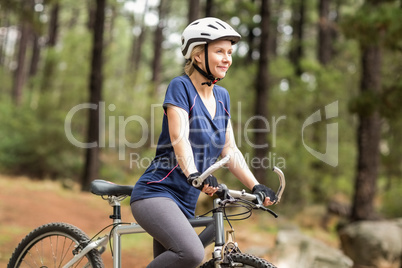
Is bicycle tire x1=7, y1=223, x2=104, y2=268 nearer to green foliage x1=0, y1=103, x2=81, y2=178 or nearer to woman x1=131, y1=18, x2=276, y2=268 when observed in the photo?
woman x1=131, y1=18, x2=276, y2=268

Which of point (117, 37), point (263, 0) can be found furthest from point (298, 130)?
point (117, 37)

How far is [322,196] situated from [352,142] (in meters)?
2.66

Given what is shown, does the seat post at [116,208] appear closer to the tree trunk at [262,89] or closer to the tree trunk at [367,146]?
the tree trunk at [367,146]

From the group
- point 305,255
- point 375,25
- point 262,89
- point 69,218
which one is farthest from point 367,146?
point 69,218

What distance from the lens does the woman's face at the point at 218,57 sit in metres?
3.02

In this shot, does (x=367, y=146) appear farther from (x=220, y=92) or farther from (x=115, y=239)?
(x=115, y=239)

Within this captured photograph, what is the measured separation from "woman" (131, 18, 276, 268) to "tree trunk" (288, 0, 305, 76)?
52.6ft

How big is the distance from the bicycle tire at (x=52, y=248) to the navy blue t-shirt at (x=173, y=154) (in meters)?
0.81

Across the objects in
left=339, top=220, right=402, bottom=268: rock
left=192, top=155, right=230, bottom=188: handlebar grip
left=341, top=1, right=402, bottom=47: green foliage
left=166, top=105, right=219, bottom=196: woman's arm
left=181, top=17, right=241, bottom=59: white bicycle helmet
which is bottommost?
left=339, top=220, right=402, bottom=268: rock

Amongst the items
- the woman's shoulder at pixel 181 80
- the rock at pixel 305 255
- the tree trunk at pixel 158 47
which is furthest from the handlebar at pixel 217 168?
the tree trunk at pixel 158 47

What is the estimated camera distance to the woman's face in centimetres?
302

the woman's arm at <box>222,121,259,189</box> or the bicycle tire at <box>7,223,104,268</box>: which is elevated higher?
the woman's arm at <box>222,121,259,189</box>

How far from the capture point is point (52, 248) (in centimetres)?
374

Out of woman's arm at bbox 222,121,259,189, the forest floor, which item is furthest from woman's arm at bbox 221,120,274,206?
the forest floor
